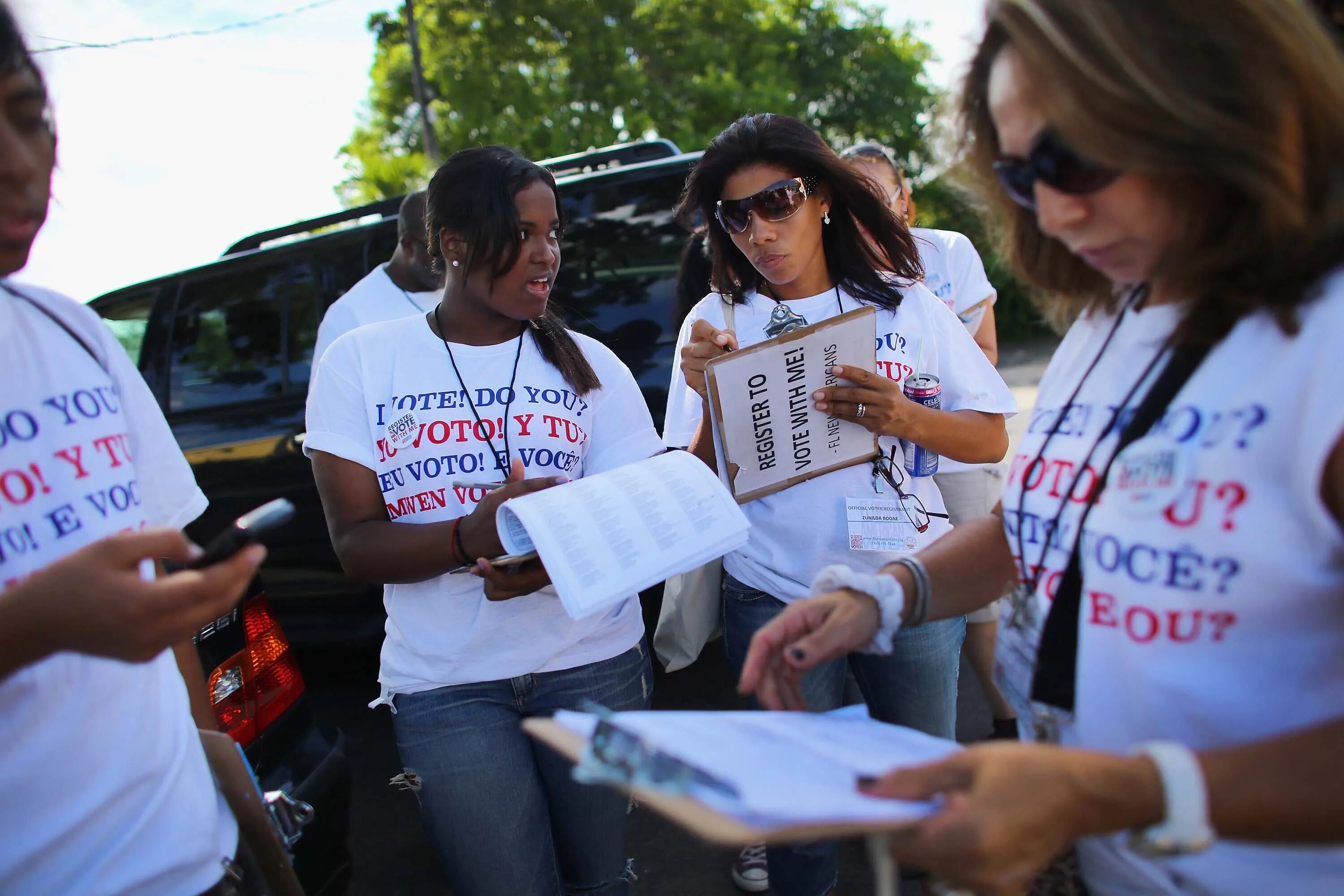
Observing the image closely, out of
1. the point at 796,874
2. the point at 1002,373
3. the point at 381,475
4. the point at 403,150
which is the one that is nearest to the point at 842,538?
the point at 796,874

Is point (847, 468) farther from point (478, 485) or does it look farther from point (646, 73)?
point (646, 73)

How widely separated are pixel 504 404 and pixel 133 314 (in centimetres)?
391

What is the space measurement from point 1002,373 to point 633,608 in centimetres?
1101

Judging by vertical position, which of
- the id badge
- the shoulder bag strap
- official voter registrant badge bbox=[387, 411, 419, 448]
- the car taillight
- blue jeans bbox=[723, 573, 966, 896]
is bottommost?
blue jeans bbox=[723, 573, 966, 896]

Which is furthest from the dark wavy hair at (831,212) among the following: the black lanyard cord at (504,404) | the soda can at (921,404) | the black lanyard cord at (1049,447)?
→ the black lanyard cord at (1049,447)

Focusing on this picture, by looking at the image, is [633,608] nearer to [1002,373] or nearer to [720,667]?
[720,667]

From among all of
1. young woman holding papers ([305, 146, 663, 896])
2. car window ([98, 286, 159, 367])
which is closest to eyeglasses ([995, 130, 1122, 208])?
young woman holding papers ([305, 146, 663, 896])

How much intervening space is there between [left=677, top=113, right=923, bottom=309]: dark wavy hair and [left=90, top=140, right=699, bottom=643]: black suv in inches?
32.4

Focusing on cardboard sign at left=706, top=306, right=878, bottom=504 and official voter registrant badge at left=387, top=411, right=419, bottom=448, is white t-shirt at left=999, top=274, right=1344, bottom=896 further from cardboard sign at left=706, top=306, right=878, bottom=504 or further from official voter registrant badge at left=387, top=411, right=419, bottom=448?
official voter registrant badge at left=387, top=411, right=419, bottom=448

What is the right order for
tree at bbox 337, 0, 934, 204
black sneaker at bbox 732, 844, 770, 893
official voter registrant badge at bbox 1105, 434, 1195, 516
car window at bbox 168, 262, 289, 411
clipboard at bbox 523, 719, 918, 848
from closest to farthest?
1. clipboard at bbox 523, 719, 918, 848
2. official voter registrant badge at bbox 1105, 434, 1195, 516
3. black sneaker at bbox 732, 844, 770, 893
4. car window at bbox 168, 262, 289, 411
5. tree at bbox 337, 0, 934, 204

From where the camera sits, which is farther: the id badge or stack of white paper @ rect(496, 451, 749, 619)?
the id badge

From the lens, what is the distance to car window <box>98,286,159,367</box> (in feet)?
15.7

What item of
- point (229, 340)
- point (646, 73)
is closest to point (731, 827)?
point (229, 340)

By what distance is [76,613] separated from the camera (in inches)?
39.6
